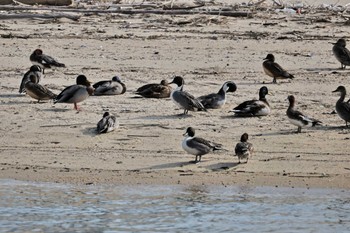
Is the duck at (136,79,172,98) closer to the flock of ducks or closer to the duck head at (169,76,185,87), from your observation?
the flock of ducks

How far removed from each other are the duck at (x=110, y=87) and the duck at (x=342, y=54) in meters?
4.59

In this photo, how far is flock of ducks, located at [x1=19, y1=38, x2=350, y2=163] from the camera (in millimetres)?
12344

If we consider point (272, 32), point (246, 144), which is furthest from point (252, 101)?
point (272, 32)

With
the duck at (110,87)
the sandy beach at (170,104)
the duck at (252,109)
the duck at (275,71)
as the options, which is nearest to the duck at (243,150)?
the sandy beach at (170,104)

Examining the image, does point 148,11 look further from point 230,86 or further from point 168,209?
point 168,209

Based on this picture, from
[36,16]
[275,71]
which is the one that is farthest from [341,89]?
[36,16]

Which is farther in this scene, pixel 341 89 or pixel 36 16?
pixel 36 16

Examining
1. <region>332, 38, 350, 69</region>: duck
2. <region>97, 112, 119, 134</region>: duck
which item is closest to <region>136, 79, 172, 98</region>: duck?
<region>97, 112, 119, 134</region>: duck

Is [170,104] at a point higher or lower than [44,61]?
lower

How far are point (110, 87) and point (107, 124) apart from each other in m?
2.44

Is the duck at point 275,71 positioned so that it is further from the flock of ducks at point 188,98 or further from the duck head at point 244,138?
the duck head at point 244,138

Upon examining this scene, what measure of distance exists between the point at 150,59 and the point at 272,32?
4139 millimetres

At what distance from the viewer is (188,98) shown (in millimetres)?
14500

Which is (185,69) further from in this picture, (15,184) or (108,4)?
(108,4)
